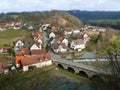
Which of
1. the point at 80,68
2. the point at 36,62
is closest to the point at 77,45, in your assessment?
the point at 36,62

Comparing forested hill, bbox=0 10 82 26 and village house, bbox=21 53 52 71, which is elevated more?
village house, bbox=21 53 52 71

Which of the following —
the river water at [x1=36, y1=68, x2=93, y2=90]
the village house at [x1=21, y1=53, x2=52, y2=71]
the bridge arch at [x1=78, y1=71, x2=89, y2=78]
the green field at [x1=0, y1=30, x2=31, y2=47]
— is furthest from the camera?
the green field at [x1=0, y1=30, x2=31, y2=47]

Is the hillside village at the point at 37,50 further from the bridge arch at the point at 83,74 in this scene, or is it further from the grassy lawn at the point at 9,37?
the grassy lawn at the point at 9,37

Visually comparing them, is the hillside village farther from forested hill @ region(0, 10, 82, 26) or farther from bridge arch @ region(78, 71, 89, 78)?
forested hill @ region(0, 10, 82, 26)

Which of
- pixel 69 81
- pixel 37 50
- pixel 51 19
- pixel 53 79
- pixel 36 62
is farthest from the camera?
pixel 51 19

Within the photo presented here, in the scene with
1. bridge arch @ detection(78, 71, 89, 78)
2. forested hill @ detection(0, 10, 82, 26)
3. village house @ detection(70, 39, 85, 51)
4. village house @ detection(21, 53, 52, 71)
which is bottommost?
forested hill @ detection(0, 10, 82, 26)

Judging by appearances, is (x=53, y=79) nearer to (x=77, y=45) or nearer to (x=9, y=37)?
(x=77, y=45)

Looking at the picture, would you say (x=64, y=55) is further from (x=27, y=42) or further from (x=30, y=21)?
(x=30, y=21)

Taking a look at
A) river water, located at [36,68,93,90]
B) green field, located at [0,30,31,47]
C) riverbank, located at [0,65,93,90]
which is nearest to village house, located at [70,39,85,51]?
green field, located at [0,30,31,47]

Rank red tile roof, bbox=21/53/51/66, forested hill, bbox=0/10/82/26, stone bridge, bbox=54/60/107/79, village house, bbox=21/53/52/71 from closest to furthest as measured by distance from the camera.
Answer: stone bridge, bbox=54/60/107/79 → village house, bbox=21/53/52/71 → red tile roof, bbox=21/53/51/66 → forested hill, bbox=0/10/82/26
